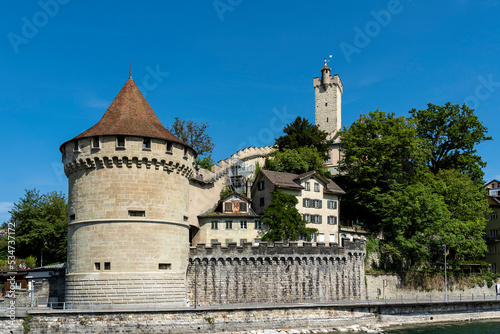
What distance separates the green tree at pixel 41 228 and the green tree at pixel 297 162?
80.7ft

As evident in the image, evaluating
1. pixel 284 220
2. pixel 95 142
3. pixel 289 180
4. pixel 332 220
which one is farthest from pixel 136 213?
pixel 332 220

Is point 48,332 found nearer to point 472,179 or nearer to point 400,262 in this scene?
point 400,262

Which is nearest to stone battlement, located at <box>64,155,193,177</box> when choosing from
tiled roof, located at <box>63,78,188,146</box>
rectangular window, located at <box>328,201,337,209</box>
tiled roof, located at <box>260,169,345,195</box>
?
tiled roof, located at <box>63,78,188,146</box>

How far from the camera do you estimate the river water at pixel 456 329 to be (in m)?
41.3

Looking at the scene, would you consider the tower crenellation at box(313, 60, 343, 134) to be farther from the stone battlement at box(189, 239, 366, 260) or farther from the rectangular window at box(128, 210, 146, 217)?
the rectangular window at box(128, 210, 146, 217)

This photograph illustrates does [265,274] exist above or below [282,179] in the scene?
below

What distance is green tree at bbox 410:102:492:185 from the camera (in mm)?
63625

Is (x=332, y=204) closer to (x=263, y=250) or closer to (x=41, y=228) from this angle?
(x=263, y=250)

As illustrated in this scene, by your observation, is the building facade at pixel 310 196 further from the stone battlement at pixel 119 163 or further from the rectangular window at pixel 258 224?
the stone battlement at pixel 119 163

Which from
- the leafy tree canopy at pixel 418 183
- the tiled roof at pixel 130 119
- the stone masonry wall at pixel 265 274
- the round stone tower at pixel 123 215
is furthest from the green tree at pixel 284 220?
the tiled roof at pixel 130 119

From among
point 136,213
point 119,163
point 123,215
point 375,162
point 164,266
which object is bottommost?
point 164,266

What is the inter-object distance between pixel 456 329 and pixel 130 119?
96.7ft

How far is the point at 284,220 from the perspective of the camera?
48875 millimetres

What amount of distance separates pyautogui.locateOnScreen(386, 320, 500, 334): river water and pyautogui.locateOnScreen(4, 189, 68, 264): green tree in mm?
37608
